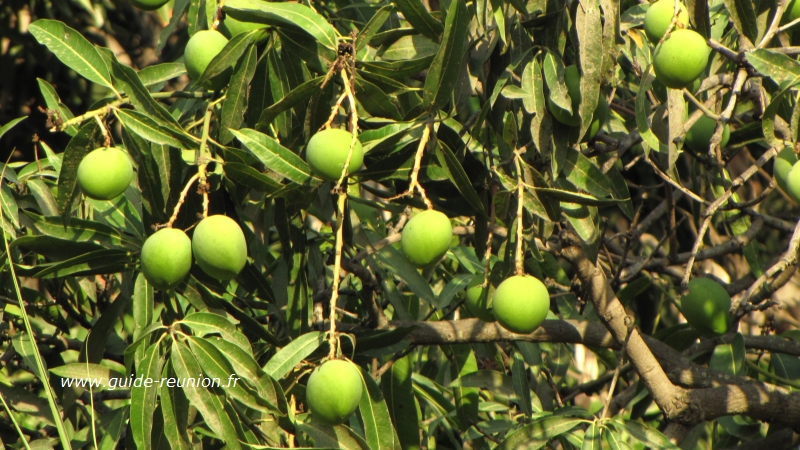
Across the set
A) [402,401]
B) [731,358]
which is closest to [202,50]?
[402,401]

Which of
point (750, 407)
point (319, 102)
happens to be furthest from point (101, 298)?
point (750, 407)

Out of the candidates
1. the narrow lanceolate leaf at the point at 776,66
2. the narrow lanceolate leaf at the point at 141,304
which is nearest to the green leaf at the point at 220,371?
the narrow lanceolate leaf at the point at 141,304

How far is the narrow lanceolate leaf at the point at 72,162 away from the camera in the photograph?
1450 millimetres

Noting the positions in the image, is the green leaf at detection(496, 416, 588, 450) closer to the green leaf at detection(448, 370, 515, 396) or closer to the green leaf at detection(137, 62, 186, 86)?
the green leaf at detection(448, 370, 515, 396)

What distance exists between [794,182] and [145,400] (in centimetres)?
111

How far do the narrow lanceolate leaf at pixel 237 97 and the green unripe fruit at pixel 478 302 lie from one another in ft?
1.69

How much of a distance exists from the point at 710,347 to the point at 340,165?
138 cm

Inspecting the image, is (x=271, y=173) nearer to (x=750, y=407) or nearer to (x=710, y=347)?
(x=750, y=407)

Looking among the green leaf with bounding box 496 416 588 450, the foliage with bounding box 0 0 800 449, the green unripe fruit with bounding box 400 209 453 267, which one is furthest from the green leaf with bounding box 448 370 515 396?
the green unripe fruit with bounding box 400 209 453 267

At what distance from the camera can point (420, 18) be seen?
1483mm

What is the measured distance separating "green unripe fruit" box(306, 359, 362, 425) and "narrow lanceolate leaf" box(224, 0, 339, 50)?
53 cm

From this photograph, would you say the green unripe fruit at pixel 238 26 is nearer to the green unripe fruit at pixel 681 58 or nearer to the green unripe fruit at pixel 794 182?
the green unripe fruit at pixel 681 58

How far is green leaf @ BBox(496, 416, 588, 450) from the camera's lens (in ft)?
5.51

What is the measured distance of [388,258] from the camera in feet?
5.88
